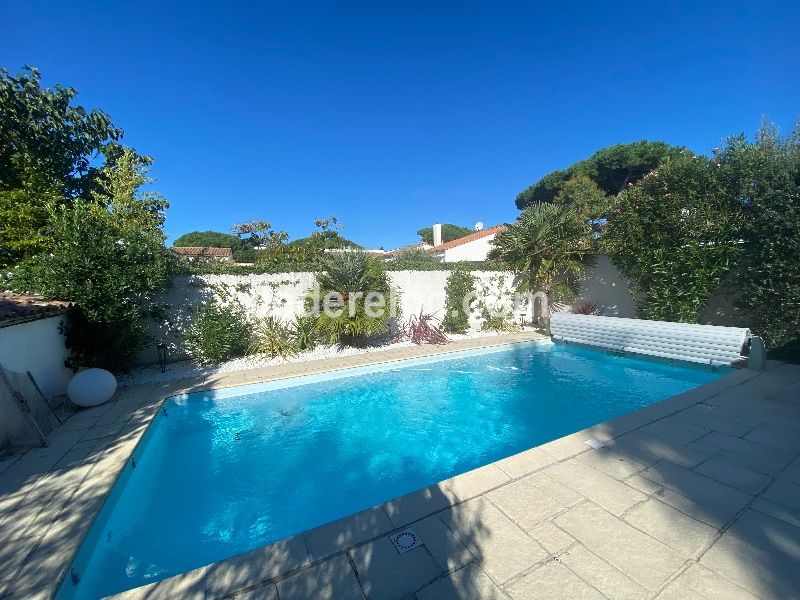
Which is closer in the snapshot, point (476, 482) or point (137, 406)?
point (476, 482)

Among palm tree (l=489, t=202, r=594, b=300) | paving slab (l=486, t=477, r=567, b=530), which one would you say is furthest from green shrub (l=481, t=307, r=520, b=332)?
paving slab (l=486, t=477, r=567, b=530)

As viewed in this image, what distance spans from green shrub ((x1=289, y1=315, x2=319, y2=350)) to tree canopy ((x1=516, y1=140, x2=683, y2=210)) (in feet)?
79.4

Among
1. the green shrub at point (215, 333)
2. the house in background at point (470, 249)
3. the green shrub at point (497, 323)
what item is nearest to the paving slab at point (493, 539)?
the green shrub at point (215, 333)

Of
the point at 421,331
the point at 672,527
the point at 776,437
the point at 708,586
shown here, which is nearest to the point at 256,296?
the point at 421,331

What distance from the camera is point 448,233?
54.9 meters

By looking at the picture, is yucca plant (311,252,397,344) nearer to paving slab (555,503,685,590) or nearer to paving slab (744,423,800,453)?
paving slab (555,503,685,590)

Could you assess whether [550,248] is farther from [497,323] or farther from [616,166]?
[616,166]

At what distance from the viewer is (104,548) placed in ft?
10.7

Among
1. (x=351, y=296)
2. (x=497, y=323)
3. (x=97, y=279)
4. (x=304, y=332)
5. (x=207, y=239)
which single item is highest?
→ (x=207, y=239)

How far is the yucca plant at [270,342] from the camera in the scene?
964 cm

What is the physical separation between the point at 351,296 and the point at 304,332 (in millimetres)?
1928

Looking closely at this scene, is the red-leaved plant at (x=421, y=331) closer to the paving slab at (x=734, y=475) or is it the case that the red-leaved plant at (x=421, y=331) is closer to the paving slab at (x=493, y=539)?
the paving slab at (x=734, y=475)

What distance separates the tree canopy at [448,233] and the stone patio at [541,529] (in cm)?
5140

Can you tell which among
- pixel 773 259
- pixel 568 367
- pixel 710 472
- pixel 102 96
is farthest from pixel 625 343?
pixel 102 96
